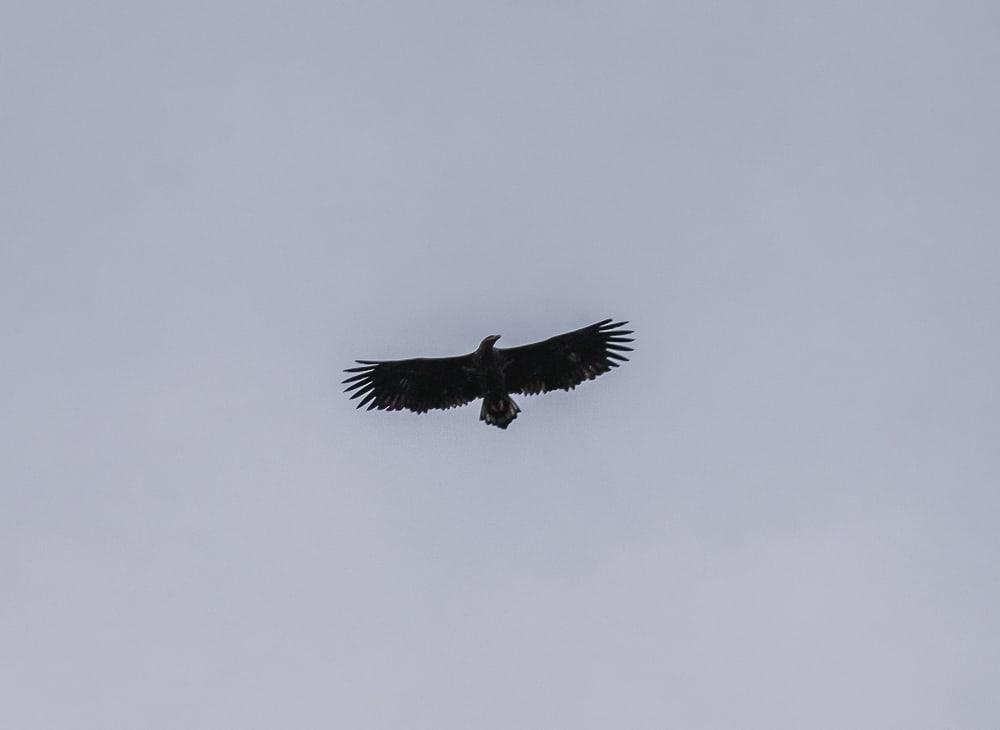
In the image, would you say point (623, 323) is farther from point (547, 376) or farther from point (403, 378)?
point (403, 378)

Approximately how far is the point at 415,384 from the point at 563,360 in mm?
2834

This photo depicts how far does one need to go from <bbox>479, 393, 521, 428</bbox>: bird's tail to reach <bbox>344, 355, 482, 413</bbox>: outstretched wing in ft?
1.84

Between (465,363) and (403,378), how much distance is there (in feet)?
4.66

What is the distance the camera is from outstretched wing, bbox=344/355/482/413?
3281 cm

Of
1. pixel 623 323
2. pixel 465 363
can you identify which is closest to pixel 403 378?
pixel 465 363

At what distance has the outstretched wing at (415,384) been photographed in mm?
32812

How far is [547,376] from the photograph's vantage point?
3275 cm

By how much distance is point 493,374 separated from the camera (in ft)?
106

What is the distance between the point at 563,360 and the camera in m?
32.7

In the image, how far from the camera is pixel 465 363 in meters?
32.5

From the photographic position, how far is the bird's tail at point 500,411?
106 ft

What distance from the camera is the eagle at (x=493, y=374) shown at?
32.3 meters

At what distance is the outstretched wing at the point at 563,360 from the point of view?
32.4 meters

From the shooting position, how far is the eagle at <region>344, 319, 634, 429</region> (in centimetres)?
3228
